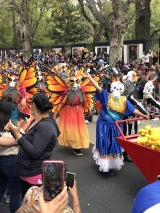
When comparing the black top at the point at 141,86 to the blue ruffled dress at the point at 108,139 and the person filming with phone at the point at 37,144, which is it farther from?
the person filming with phone at the point at 37,144

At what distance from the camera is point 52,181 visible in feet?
4.72

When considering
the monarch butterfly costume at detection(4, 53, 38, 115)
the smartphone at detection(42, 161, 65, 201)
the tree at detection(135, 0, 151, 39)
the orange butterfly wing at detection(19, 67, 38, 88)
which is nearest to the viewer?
the smartphone at detection(42, 161, 65, 201)

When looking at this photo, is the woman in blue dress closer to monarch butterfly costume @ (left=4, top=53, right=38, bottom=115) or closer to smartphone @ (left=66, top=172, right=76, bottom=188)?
monarch butterfly costume @ (left=4, top=53, right=38, bottom=115)

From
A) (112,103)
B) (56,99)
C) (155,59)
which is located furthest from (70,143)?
(155,59)

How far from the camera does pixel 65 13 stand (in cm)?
3241

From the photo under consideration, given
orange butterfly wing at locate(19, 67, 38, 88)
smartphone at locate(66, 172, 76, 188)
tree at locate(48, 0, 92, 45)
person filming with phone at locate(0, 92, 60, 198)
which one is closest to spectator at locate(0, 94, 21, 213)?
person filming with phone at locate(0, 92, 60, 198)

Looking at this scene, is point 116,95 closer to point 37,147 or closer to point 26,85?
point 26,85

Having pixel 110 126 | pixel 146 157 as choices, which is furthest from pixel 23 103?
pixel 146 157

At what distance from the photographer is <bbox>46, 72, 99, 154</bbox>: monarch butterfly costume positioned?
6.55m

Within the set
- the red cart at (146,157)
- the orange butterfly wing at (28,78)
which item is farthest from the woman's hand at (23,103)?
the red cart at (146,157)

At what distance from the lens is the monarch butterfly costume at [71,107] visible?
655cm

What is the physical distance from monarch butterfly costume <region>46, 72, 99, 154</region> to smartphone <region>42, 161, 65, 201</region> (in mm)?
5000

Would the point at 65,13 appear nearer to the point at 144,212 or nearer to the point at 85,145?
the point at 85,145

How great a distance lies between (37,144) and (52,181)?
1569mm
